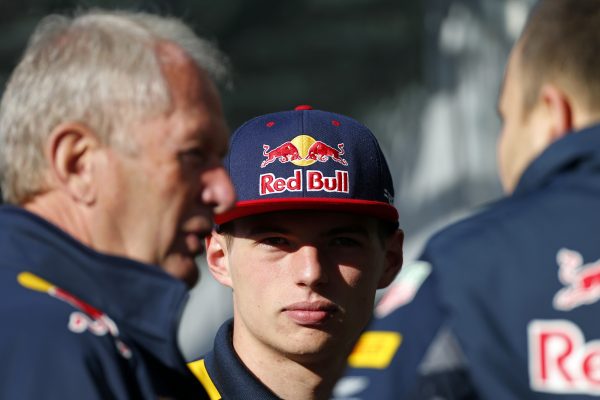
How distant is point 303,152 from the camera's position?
10.1 ft

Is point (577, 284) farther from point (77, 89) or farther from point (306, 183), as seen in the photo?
point (306, 183)

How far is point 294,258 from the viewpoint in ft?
10.0

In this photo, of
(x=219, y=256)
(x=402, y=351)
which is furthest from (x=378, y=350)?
(x=219, y=256)

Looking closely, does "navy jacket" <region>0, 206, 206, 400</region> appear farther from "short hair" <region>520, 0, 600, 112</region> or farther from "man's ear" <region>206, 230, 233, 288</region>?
"man's ear" <region>206, 230, 233, 288</region>

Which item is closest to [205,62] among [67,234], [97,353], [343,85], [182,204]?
[182,204]

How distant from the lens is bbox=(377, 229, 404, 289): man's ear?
330 centimetres

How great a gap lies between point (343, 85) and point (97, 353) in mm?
5223

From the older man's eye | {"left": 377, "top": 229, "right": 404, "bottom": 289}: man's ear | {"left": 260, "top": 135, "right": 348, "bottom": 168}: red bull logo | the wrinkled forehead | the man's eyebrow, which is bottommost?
{"left": 377, "top": 229, "right": 404, "bottom": 289}: man's ear

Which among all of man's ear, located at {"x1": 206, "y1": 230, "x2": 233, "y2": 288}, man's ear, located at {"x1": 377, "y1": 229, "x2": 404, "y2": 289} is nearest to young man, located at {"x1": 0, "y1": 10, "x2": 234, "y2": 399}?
man's ear, located at {"x1": 206, "y1": 230, "x2": 233, "y2": 288}

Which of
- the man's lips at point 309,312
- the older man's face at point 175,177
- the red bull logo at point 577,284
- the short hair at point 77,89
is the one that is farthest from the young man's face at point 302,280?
the red bull logo at point 577,284

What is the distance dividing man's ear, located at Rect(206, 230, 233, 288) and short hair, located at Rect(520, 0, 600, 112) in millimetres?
1163

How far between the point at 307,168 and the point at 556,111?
994mm

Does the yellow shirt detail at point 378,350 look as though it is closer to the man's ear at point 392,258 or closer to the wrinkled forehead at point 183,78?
the wrinkled forehead at point 183,78

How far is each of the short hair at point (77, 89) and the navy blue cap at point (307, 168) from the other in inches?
27.9
